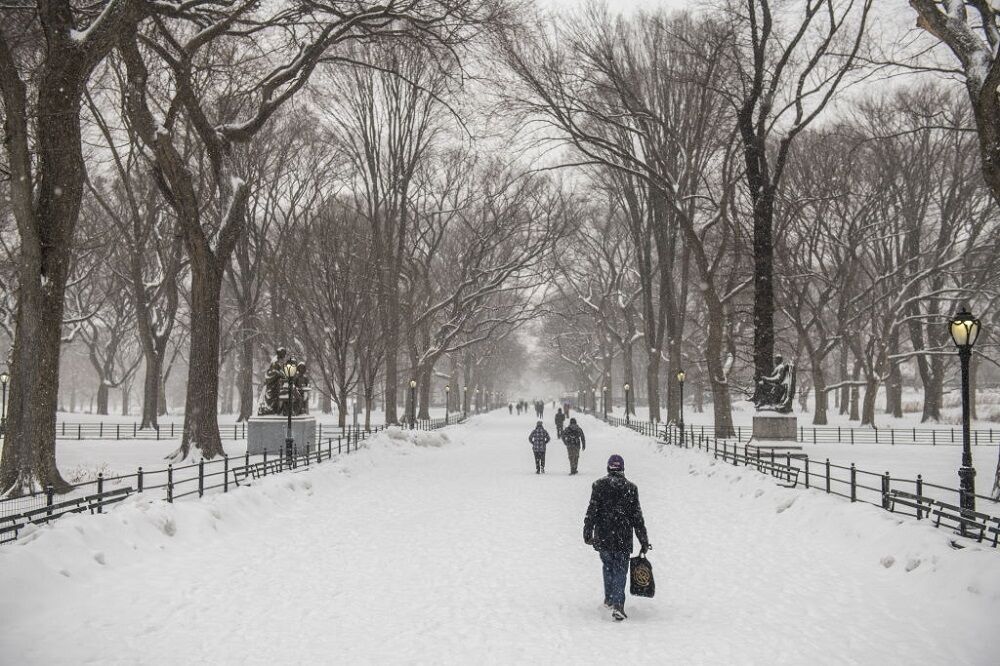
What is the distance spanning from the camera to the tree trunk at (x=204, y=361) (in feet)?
70.1

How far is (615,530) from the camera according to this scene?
25.6 ft

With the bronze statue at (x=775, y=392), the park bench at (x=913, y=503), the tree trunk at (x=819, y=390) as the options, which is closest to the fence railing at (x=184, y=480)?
the park bench at (x=913, y=503)

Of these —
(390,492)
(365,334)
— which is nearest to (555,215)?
(365,334)

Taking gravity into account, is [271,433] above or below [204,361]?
below

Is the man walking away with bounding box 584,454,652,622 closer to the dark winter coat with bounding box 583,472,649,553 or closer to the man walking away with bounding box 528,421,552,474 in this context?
the dark winter coat with bounding box 583,472,649,553

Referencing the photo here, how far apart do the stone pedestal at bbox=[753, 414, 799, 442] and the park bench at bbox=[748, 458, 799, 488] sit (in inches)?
57.4

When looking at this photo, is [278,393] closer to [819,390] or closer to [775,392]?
[775,392]

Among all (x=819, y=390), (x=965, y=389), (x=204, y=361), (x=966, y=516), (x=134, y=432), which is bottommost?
(x=134, y=432)

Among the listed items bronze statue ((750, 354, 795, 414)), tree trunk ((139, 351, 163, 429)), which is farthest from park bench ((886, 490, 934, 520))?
tree trunk ((139, 351, 163, 429))

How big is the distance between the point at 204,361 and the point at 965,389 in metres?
18.4

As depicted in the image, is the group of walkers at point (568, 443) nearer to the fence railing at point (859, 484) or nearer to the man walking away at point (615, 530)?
the fence railing at point (859, 484)

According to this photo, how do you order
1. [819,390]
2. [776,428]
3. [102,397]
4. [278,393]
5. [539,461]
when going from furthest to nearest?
1. [102,397]
2. [819,390]
3. [278,393]
4. [539,461]
5. [776,428]

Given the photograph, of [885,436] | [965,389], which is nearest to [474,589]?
[965,389]

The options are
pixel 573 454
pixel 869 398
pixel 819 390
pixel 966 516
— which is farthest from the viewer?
pixel 819 390
